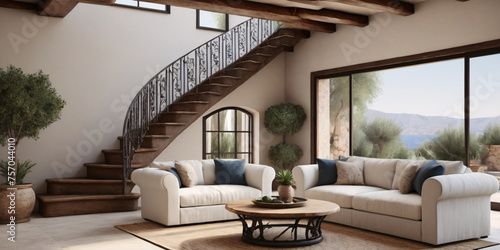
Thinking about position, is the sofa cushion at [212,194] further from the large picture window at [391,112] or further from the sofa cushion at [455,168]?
the large picture window at [391,112]

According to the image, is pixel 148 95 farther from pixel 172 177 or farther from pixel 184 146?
pixel 172 177

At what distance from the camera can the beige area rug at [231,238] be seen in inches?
191

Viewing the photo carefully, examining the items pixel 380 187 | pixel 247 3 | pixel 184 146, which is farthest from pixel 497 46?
pixel 184 146

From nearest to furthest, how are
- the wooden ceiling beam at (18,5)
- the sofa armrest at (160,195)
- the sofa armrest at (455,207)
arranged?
the sofa armrest at (455,207) → the sofa armrest at (160,195) → the wooden ceiling beam at (18,5)

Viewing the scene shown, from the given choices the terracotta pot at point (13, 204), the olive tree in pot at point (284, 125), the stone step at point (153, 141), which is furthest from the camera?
the olive tree in pot at point (284, 125)

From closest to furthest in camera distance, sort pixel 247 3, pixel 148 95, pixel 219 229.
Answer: pixel 219 229
pixel 247 3
pixel 148 95

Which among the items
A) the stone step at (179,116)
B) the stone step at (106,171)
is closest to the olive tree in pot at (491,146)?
the stone step at (179,116)

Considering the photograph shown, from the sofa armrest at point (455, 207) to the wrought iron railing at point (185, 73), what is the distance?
15.4ft

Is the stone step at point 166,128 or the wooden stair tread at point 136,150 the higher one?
the stone step at point 166,128

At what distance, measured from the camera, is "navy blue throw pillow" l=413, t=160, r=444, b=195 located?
532cm

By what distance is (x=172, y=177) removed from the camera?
19.1 ft

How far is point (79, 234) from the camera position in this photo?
553cm

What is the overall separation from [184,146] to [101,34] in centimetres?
258

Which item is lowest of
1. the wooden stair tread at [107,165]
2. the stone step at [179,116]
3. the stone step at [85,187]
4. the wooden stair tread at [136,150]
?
the stone step at [85,187]
